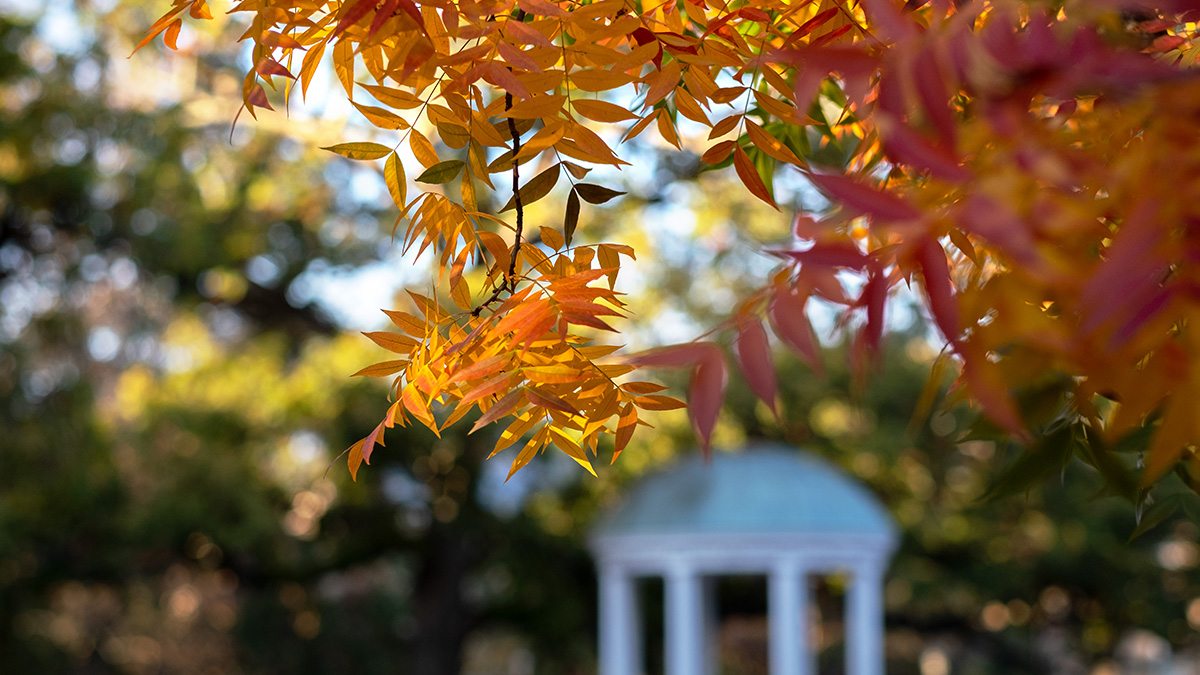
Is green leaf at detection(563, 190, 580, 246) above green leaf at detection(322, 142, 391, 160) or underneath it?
underneath

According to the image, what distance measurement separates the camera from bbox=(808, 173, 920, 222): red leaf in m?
0.76

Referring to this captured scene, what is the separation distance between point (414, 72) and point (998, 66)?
660 mm

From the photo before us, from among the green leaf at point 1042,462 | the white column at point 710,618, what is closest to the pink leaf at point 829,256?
the green leaf at point 1042,462

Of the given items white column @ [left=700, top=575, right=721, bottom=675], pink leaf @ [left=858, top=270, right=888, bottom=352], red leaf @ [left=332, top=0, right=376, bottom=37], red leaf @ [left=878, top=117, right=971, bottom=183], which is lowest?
pink leaf @ [left=858, top=270, right=888, bottom=352]

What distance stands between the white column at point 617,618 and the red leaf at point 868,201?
9.91 m

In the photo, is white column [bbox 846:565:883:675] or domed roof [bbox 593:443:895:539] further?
white column [bbox 846:565:883:675]

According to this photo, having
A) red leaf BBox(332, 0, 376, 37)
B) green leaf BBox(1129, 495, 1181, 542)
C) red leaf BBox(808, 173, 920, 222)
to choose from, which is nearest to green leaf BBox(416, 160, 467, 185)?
red leaf BBox(332, 0, 376, 37)

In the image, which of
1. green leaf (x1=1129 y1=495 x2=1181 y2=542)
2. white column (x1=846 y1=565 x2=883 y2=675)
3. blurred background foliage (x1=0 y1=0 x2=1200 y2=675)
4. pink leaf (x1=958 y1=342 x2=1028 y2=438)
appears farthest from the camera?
white column (x1=846 y1=565 x2=883 y2=675)

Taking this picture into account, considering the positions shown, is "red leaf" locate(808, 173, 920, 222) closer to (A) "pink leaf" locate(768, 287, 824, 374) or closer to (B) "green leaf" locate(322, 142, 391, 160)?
(A) "pink leaf" locate(768, 287, 824, 374)

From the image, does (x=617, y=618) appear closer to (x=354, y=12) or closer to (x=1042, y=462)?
(x=1042, y=462)

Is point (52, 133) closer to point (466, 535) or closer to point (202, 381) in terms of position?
point (202, 381)

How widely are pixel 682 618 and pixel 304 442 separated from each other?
10.9 ft

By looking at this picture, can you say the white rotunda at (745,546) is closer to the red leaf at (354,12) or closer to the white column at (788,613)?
the white column at (788,613)

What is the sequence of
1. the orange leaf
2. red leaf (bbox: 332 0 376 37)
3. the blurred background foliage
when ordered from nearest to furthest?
red leaf (bbox: 332 0 376 37) < the orange leaf < the blurred background foliage
